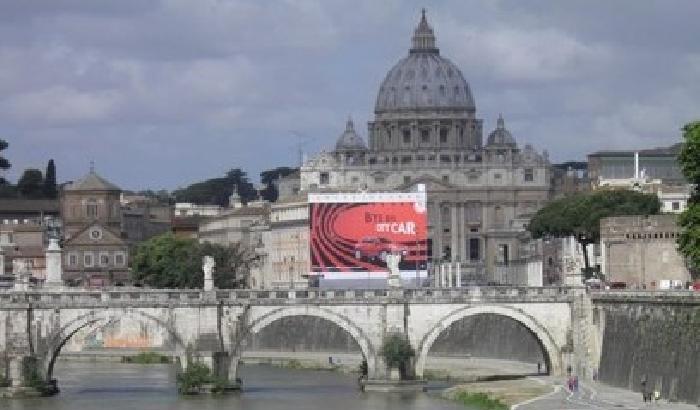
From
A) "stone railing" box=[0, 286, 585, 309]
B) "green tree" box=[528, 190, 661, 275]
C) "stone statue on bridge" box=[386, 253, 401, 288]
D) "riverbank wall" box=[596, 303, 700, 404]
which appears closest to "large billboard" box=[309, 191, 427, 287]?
"stone statue on bridge" box=[386, 253, 401, 288]

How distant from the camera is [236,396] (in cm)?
11894

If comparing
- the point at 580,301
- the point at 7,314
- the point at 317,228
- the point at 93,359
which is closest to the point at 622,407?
the point at 580,301

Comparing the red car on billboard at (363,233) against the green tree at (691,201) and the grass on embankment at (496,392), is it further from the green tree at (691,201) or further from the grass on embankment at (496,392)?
the green tree at (691,201)

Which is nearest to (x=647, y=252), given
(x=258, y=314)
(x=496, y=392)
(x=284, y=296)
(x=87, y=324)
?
(x=284, y=296)

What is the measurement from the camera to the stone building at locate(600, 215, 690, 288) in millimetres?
147500

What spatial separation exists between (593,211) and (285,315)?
59.9 meters

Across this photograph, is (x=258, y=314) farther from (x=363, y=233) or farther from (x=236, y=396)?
(x=363, y=233)

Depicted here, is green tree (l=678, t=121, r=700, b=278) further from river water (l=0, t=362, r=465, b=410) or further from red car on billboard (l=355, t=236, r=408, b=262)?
red car on billboard (l=355, t=236, r=408, b=262)

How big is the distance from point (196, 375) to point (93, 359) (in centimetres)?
4429

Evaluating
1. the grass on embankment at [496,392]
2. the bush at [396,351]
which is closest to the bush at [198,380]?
the bush at [396,351]

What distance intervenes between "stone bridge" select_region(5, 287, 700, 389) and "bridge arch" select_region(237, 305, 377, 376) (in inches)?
1.5

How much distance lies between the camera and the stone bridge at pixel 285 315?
119812 mm

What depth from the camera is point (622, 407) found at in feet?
333

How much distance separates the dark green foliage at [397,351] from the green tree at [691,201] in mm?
14766
